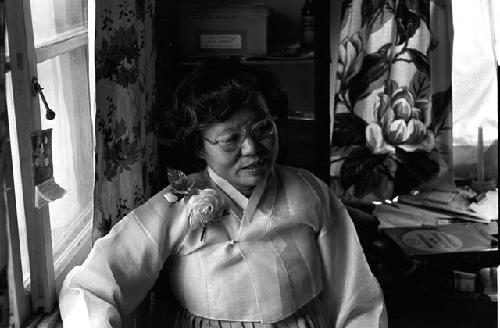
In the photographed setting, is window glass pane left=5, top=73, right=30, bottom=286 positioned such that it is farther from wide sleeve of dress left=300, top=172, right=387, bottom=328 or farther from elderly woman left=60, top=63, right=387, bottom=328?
wide sleeve of dress left=300, top=172, right=387, bottom=328

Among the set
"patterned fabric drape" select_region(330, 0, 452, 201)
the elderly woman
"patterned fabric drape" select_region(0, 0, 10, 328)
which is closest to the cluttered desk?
"patterned fabric drape" select_region(330, 0, 452, 201)

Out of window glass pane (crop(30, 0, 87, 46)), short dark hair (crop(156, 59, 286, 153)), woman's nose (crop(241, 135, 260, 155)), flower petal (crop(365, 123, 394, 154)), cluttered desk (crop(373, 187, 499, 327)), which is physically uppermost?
window glass pane (crop(30, 0, 87, 46))

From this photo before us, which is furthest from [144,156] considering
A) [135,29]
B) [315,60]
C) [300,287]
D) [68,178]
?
[315,60]

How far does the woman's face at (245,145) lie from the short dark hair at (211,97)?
2 cm

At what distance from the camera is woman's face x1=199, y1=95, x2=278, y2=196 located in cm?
148

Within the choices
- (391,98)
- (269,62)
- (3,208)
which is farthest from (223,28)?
(3,208)

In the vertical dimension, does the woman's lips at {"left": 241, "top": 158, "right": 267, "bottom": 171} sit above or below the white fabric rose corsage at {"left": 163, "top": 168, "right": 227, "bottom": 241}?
above

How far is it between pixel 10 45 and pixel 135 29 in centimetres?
57

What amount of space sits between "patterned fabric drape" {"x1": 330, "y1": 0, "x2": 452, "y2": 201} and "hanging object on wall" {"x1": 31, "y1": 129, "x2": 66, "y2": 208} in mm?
1833

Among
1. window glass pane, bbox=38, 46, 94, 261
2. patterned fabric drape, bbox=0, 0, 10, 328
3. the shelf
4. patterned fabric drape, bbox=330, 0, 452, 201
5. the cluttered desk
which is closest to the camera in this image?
patterned fabric drape, bbox=0, 0, 10, 328

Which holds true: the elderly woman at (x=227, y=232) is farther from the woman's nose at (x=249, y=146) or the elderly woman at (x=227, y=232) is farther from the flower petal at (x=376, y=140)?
the flower petal at (x=376, y=140)

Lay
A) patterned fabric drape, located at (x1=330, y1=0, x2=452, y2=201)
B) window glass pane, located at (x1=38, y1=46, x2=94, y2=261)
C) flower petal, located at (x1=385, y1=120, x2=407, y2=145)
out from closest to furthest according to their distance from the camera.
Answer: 1. window glass pane, located at (x1=38, y1=46, x2=94, y2=261)
2. patterned fabric drape, located at (x1=330, y1=0, x2=452, y2=201)
3. flower petal, located at (x1=385, y1=120, x2=407, y2=145)

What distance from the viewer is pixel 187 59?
8.93 ft

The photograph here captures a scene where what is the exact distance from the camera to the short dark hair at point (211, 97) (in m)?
1.48
